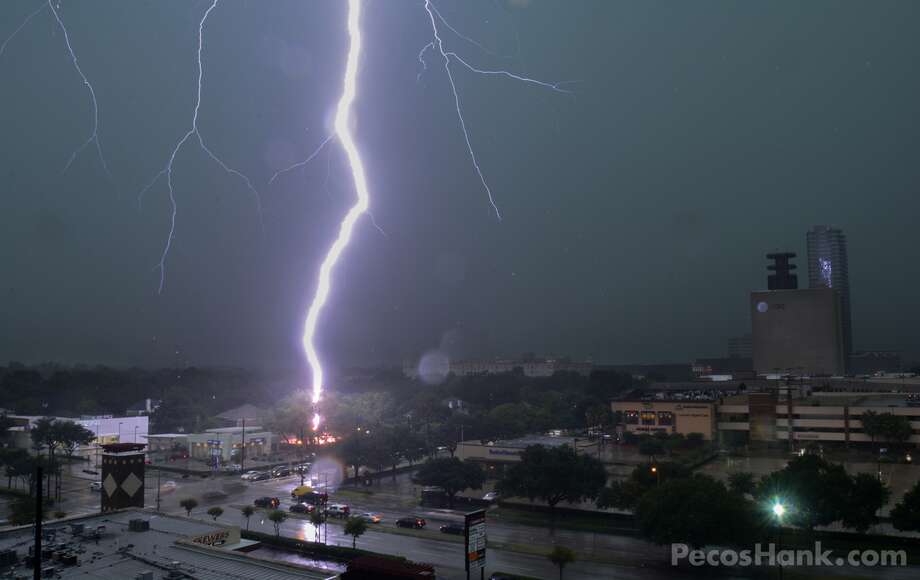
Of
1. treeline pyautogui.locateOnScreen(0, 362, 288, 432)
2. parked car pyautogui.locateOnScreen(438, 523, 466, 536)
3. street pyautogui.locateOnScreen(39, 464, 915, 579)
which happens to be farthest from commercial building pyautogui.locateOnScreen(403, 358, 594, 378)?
parked car pyautogui.locateOnScreen(438, 523, 466, 536)

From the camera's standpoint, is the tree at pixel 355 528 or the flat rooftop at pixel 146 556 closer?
the flat rooftop at pixel 146 556

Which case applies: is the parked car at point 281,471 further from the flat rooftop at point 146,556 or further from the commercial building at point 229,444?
the flat rooftop at point 146,556

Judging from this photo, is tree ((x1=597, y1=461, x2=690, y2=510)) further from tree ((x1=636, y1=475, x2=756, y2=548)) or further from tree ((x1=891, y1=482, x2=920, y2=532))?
tree ((x1=891, y1=482, x2=920, y2=532))

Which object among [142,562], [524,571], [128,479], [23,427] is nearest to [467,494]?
[524,571]

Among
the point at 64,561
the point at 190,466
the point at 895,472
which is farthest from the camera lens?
the point at 190,466

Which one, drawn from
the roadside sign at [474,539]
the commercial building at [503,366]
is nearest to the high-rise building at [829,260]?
the commercial building at [503,366]

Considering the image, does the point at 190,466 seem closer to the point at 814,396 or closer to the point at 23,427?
the point at 23,427
